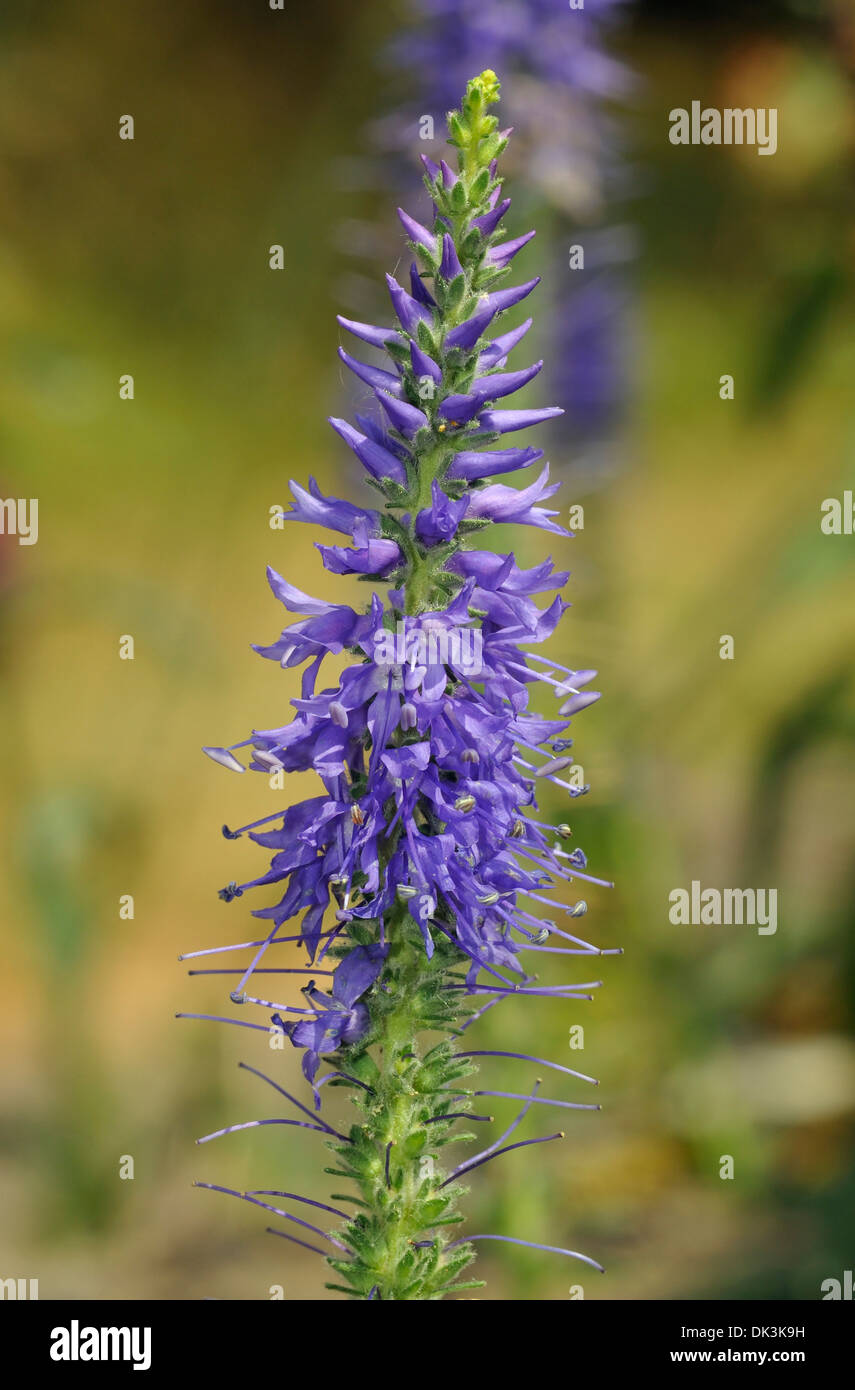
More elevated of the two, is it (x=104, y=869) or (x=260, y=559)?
(x=260, y=559)

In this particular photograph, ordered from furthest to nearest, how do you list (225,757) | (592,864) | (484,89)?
1. (592,864)
2. (225,757)
3. (484,89)

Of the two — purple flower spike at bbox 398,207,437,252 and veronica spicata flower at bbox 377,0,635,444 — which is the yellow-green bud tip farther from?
veronica spicata flower at bbox 377,0,635,444

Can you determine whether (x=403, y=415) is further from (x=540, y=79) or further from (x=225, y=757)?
(x=540, y=79)

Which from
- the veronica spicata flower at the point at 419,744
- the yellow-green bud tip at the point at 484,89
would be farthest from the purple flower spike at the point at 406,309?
the yellow-green bud tip at the point at 484,89

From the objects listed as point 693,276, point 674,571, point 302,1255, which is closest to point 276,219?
point 302,1255

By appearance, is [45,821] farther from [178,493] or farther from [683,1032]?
[178,493]

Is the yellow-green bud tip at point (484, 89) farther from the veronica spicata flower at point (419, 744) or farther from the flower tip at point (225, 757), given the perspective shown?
the flower tip at point (225, 757)

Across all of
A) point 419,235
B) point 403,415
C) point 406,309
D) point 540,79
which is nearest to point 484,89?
point 419,235
